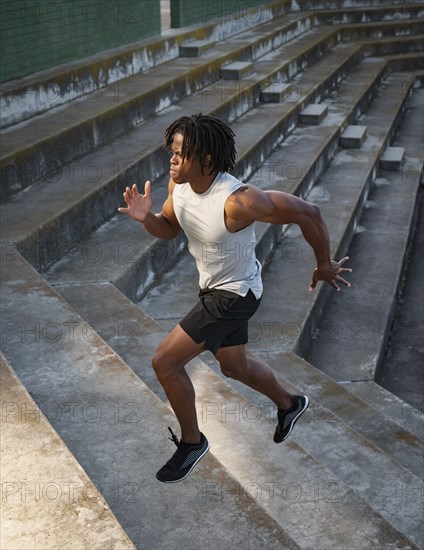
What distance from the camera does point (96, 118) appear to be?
291 inches

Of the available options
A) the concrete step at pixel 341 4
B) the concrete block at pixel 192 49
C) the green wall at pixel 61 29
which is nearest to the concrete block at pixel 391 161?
the concrete block at pixel 192 49

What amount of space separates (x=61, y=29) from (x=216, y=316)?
20.4 ft

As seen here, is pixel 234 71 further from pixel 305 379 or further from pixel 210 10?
pixel 305 379

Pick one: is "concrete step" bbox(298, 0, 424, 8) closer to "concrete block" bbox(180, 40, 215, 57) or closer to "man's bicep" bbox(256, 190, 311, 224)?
"concrete block" bbox(180, 40, 215, 57)

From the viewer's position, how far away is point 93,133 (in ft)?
24.1

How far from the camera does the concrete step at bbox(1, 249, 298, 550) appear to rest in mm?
2955

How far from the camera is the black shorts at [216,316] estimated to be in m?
3.17

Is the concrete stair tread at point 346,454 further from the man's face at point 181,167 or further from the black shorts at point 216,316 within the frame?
the man's face at point 181,167

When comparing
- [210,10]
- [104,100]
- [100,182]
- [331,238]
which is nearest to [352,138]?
[331,238]

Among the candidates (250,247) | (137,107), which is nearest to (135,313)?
(250,247)

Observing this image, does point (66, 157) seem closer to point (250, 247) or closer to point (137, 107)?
point (137, 107)

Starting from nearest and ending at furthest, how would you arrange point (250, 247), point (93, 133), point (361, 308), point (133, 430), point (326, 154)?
point (250, 247)
point (133, 430)
point (361, 308)
point (93, 133)
point (326, 154)

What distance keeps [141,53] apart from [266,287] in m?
4.65

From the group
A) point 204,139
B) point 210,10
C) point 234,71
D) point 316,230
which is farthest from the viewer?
point 210,10
